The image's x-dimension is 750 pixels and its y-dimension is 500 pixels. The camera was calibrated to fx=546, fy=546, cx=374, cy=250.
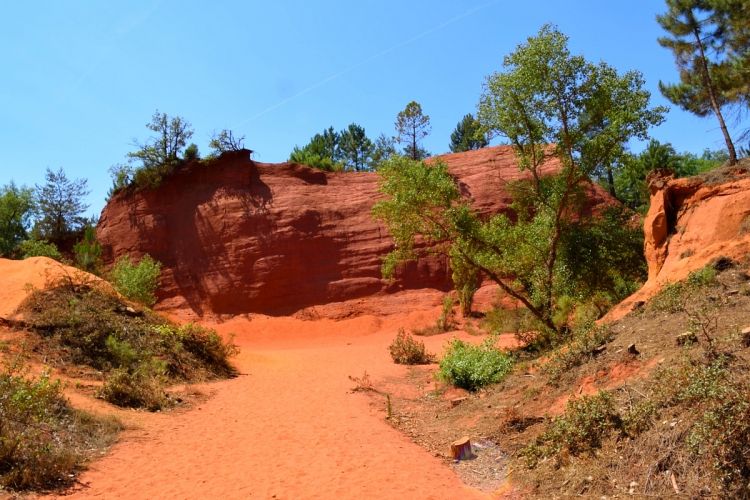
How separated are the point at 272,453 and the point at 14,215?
40187 millimetres

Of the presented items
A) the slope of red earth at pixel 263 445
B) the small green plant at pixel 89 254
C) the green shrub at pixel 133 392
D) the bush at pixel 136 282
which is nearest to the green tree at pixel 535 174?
the slope of red earth at pixel 263 445

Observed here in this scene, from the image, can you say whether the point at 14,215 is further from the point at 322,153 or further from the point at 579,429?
the point at 579,429

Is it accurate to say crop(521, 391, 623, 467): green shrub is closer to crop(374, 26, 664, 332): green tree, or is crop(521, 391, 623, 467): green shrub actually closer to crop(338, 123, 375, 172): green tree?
crop(374, 26, 664, 332): green tree

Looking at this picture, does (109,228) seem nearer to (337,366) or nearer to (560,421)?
(337,366)

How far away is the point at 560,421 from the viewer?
6.65m

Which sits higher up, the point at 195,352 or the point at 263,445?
the point at 195,352

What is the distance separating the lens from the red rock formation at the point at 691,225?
1036 cm

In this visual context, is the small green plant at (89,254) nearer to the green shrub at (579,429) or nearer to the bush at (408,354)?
the bush at (408,354)

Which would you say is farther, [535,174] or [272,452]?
[535,174]

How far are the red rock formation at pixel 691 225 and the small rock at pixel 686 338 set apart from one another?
349 cm

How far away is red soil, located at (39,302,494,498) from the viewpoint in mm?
6715

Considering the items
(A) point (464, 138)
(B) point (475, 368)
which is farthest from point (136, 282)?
(A) point (464, 138)

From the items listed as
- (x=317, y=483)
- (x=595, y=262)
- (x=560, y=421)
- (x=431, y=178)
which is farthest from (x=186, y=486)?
(x=595, y=262)

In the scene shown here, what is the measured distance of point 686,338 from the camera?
6.93 m
